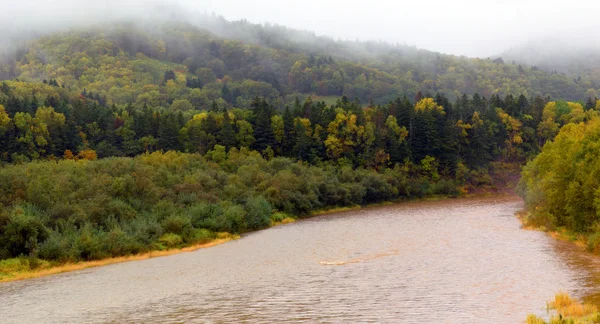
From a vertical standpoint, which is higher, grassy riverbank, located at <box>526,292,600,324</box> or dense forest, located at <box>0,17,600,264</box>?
grassy riverbank, located at <box>526,292,600,324</box>

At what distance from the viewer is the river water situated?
33438mm

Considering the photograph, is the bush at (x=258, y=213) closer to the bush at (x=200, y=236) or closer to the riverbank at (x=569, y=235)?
the bush at (x=200, y=236)

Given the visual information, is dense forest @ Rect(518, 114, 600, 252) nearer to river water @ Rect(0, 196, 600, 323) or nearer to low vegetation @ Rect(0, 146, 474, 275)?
river water @ Rect(0, 196, 600, 323)

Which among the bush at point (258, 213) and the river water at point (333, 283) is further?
the bush at point (258, 213)

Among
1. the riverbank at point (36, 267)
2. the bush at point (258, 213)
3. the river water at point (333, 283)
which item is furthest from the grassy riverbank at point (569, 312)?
the bush at point (258, 213)

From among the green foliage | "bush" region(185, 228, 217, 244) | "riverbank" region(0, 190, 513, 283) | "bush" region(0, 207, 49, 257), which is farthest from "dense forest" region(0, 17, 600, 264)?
the green foliage

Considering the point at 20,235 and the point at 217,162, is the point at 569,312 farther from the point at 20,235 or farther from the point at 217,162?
the point at 217,162

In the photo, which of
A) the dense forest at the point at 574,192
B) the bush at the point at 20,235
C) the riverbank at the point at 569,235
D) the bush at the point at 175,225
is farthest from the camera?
the bush at the point at 175,225

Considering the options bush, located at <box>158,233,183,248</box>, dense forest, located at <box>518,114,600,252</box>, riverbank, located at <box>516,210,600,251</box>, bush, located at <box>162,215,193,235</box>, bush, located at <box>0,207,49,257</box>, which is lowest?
bush, located at <box>158,233,183,248</box>

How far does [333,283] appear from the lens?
137 ft

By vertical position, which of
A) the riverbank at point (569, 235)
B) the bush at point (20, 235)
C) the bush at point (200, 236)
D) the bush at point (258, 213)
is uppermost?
the riverbank at point (569, 235)

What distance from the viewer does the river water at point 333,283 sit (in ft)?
110

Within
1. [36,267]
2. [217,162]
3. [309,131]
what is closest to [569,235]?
[36,267]

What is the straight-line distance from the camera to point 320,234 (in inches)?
2918
